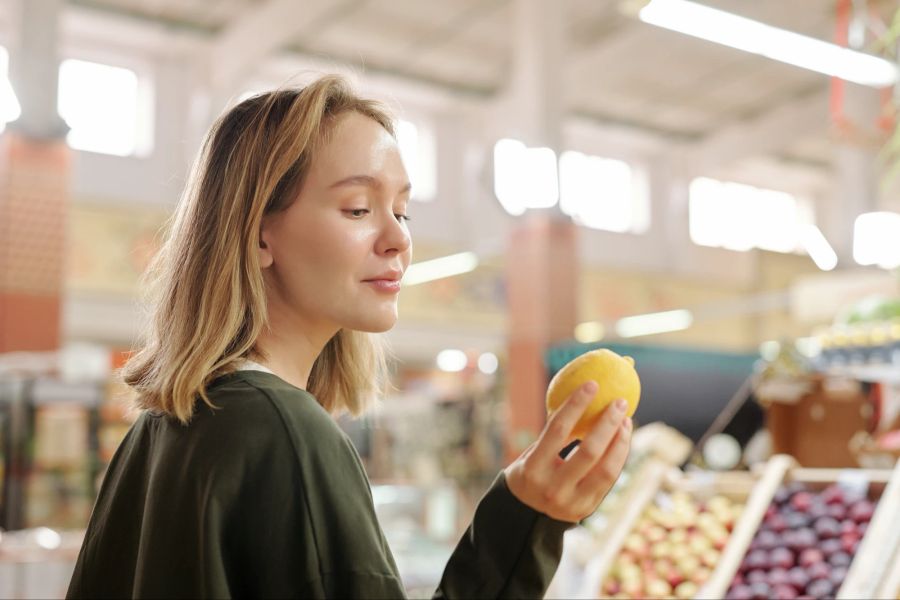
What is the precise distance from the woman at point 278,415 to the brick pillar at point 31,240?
7.62 m

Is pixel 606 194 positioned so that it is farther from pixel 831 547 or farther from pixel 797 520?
pixel 831 547

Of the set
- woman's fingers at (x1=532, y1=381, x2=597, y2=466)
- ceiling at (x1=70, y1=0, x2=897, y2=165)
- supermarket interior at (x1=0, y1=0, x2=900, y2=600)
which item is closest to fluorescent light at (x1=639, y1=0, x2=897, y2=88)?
supermarket interior at (x1=0, y1=0, x2=900, y2=600)

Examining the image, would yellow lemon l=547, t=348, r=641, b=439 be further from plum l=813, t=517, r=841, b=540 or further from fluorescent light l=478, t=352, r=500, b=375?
fluorescent light l=478, t=352, r=500, b=375

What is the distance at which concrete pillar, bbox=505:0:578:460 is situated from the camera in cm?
1067

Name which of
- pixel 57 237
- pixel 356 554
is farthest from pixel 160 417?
pixel 57 237

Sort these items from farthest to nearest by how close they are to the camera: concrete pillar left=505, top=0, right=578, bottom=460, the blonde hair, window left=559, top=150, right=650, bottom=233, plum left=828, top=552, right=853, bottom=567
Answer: window left=559, top=150, right=650, bottom=233 < concrete pillar left=505, top=0, right=578, bottom=460 < plum left=828, top=552, right=853, bottom=567 < the blonde hair

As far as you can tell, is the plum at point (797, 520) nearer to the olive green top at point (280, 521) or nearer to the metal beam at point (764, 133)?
the olive green top at point (280, 521)

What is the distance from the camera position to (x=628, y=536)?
3.07 meters

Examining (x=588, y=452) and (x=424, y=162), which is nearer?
(x=588, y=452)

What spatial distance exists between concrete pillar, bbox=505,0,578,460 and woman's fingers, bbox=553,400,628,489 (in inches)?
370

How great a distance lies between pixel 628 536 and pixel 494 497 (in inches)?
79.8

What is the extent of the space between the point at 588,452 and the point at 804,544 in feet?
6.08

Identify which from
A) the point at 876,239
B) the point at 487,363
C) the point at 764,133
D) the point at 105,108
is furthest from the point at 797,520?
the point at 764,133

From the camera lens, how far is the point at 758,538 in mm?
2859
